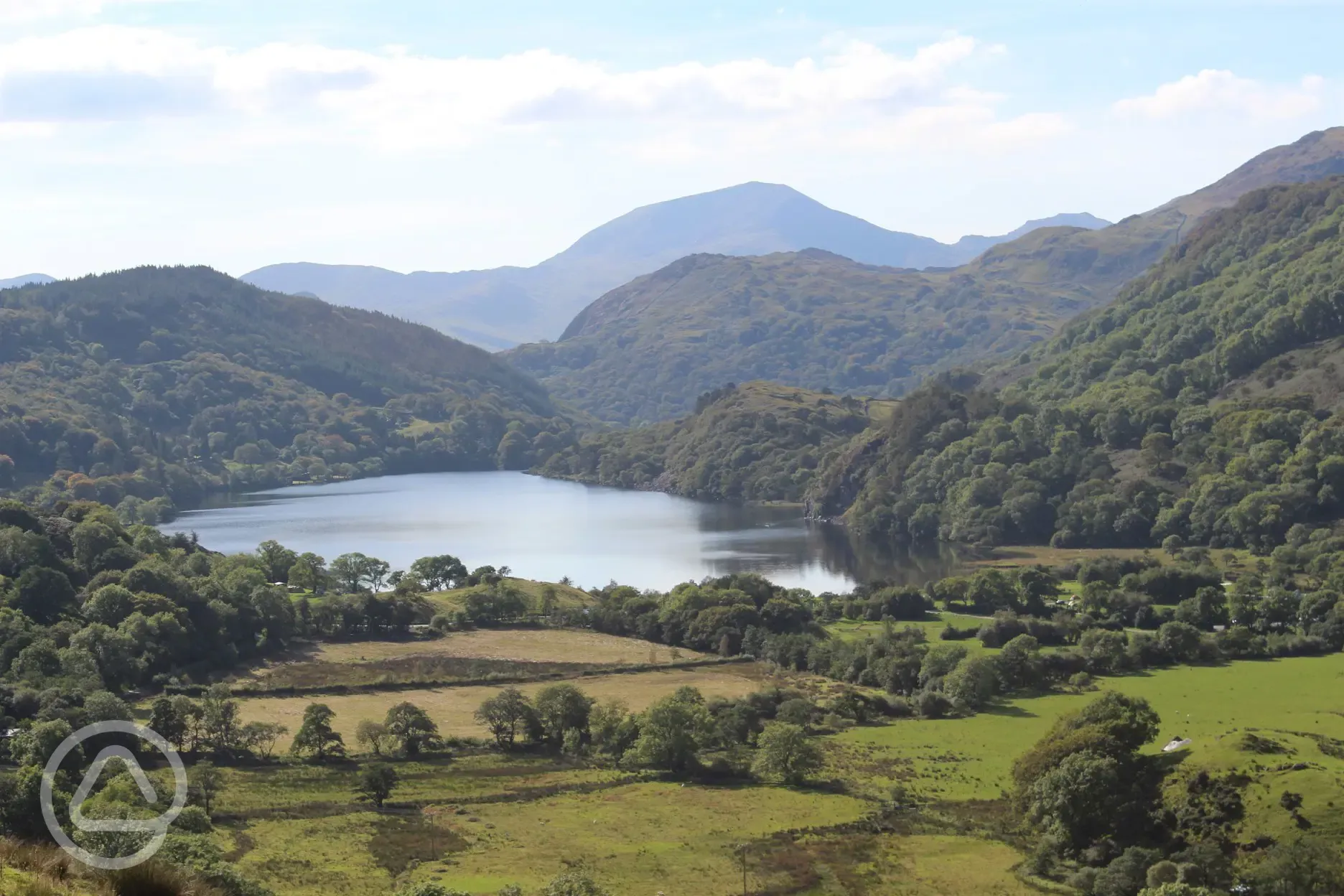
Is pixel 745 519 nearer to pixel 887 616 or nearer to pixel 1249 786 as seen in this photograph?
pixel 887 616

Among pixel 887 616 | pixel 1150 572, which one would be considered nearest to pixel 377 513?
pixel 887 616

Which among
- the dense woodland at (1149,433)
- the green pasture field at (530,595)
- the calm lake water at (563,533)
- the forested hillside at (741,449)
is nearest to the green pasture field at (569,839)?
the green pasture field at (530,595)

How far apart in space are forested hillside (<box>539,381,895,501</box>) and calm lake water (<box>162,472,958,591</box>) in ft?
20.2

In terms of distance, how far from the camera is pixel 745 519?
142 metres

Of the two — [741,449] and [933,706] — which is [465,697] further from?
[741,449]

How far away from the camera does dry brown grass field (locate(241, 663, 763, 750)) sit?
5550cm

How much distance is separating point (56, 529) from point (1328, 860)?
63729mm

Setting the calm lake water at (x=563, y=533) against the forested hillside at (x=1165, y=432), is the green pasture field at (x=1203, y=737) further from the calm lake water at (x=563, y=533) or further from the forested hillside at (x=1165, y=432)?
the forested hillside at (x=1165, y=432)

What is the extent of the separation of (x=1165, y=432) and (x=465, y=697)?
3425 inches

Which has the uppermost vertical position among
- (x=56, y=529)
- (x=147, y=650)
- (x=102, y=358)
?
(x=102, y=358)

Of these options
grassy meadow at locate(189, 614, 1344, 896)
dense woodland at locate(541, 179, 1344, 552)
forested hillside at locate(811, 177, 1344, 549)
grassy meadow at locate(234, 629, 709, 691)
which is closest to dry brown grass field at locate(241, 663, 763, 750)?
grassy meadow at locate(189, 614, 1344, 896)

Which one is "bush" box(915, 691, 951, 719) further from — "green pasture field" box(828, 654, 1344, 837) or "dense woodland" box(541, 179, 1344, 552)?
"dense woodland" box(541, 179, 1344, 552)

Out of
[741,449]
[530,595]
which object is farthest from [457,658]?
[741,449]

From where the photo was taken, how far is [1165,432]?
416 ft
